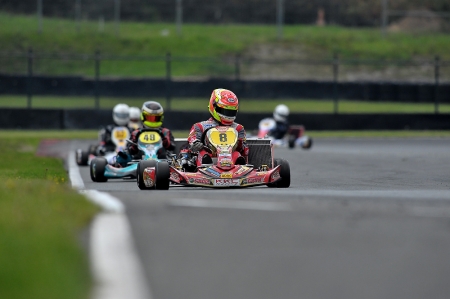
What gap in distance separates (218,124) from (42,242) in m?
6.51

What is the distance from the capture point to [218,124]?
38.8 ft

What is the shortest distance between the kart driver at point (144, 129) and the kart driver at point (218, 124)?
151 cm

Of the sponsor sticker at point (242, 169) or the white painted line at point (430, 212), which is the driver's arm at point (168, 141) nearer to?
the sponsor sticker at point (242, 169)

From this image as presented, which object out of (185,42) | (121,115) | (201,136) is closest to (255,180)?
(201,136)

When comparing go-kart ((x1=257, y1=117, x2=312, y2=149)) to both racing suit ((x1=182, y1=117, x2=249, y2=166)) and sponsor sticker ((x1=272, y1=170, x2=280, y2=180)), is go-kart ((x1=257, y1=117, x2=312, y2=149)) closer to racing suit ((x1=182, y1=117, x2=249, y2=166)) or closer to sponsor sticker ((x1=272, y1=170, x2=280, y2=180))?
racing suit ((x1=182, y1=117, x2=249, y2=166))

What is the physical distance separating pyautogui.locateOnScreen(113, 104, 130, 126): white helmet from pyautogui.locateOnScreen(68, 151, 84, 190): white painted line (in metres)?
1.09

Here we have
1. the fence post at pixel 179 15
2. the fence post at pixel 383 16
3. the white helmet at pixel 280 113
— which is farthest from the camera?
the fence post at pixel 179 15

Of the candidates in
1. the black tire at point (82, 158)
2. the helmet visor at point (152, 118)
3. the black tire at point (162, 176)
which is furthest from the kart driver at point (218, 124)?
the black tire at point (82, 158)

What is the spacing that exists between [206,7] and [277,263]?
3672 cm

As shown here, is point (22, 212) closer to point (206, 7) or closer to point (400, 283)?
point (400, 283)

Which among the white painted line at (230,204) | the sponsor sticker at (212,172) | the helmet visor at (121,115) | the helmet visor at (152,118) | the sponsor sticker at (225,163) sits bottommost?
the sponsor sticker at (212,172)

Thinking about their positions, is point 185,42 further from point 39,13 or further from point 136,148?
point 136,148

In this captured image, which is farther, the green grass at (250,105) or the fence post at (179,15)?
the fence post at (179,15)

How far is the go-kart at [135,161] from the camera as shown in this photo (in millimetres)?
13312
